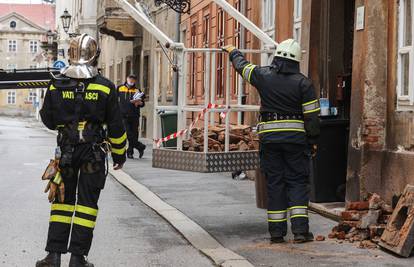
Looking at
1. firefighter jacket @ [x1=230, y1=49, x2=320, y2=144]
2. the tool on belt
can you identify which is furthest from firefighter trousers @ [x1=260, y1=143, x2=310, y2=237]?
the tool on belt

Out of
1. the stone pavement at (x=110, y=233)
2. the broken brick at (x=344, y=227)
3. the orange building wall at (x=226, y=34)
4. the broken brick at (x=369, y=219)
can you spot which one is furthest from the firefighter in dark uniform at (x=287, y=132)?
the orange building wall at (x=226, y=34)

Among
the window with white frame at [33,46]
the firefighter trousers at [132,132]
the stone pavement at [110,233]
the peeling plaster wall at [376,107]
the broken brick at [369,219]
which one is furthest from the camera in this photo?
the window with white frame at [33,46]

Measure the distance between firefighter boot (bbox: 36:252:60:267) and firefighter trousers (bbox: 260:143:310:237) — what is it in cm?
234

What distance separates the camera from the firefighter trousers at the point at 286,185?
842cm

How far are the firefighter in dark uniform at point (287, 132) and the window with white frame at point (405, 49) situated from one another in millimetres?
1579

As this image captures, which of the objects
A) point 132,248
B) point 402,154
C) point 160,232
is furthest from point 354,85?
point 132,248

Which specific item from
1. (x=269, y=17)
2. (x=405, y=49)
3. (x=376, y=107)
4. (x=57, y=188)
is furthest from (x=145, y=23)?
(x=269, y=17)

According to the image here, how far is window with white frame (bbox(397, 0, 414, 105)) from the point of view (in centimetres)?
941

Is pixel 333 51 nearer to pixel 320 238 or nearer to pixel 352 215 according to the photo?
pixel 352 215

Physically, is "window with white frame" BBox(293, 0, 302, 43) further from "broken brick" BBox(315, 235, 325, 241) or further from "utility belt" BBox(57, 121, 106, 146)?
"utility belt" BBox(57, 121, 106, 146)

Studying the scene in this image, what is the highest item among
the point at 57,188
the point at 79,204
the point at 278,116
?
the point at 278,116

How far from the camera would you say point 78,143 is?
23.0ft

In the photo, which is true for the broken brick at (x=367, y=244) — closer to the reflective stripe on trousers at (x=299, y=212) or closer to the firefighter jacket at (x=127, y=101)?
the reflective stripe on trousers at (x=299, y=212)

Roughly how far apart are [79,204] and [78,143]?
1.58 ft
